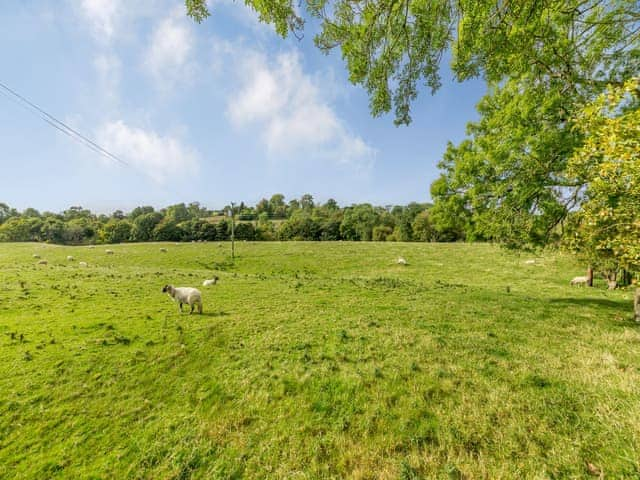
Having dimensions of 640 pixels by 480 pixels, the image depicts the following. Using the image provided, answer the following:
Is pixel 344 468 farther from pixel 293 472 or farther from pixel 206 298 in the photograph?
pixel 206 298

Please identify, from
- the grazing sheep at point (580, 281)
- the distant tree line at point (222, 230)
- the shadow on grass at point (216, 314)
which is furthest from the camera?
the distant tree line at point (222, 230)

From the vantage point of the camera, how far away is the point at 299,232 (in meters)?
84.6

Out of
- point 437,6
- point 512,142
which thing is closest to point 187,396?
point 437,6

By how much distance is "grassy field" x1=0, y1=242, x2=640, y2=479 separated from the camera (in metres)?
3.93

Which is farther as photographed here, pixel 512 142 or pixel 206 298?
pixel 206 298

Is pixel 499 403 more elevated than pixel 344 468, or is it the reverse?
pixel 499 403

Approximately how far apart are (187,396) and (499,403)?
7243 millimetres

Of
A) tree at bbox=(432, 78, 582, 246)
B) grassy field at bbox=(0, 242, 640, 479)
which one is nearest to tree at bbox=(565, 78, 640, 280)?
tree at bbox=(432, 78, 582, 246)

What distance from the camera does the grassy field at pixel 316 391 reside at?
3928 millimetres

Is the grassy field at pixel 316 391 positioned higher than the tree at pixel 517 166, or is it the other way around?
the tree at pixel 517 166

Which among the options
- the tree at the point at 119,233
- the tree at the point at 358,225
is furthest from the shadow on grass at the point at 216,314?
the tree at the point at 119,233

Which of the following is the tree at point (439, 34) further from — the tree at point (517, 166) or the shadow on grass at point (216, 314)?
the shadow on grass at point (216, 314)

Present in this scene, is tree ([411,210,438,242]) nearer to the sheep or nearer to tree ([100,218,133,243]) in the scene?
the sheep

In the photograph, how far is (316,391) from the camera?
5598mm
